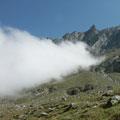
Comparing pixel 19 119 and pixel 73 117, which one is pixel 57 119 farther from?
pixel 19 119

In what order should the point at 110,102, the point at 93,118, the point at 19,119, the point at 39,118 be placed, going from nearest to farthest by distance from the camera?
the point at 93,118
the point at 110,102
the point at 39,118
the point at 19,119

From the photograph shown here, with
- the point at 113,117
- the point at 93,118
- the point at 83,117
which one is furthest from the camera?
the point at 83,117

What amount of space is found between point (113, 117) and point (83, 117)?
4.74 metres

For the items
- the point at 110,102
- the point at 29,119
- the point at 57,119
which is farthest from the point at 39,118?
the point at 110,102

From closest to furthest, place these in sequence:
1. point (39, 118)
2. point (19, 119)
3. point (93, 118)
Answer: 1. point (93, 118)
2. point (39, 118)
3. point (19, 119)

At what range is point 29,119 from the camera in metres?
41.2

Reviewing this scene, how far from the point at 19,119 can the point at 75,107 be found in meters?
8.55

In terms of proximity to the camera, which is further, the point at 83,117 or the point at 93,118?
the point at 83,117

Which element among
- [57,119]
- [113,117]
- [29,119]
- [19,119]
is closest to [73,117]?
[57,119]

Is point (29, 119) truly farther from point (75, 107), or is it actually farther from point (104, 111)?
point (104, 111)

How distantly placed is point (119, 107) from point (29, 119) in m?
14.5

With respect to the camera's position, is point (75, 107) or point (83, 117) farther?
point (75, 107)

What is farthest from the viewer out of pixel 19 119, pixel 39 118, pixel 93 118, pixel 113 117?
pixel 19 119

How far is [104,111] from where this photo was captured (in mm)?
30109
